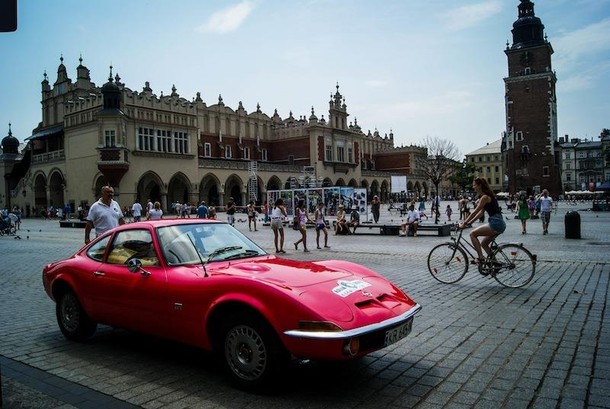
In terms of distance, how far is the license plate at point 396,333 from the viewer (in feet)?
13.1

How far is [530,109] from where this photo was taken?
7244cm

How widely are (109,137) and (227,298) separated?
1709 inches

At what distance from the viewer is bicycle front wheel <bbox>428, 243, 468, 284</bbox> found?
349 inches

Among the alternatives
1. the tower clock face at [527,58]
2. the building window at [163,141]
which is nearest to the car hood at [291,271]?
the building window at [163,141]

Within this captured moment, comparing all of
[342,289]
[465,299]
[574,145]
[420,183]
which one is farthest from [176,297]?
[574,145]

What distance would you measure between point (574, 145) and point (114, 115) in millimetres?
121731

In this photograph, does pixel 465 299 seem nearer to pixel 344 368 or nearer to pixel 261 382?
pixel 344 368

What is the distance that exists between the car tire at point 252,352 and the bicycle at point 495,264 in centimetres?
558

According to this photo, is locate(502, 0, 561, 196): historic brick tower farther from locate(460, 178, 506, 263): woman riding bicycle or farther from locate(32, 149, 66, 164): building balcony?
locate(460, 178, 506, 263): woman riding bicycle

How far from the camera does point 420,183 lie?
93.4 meters

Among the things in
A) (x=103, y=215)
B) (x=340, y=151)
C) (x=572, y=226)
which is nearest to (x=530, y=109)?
(x=340, y=151)

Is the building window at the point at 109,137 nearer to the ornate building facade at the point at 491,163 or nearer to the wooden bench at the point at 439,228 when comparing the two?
the wooden bench at the point at 439,228

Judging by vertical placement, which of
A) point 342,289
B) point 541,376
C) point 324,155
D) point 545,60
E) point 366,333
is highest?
point 545,60

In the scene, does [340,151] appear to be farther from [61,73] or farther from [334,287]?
[334,287]
